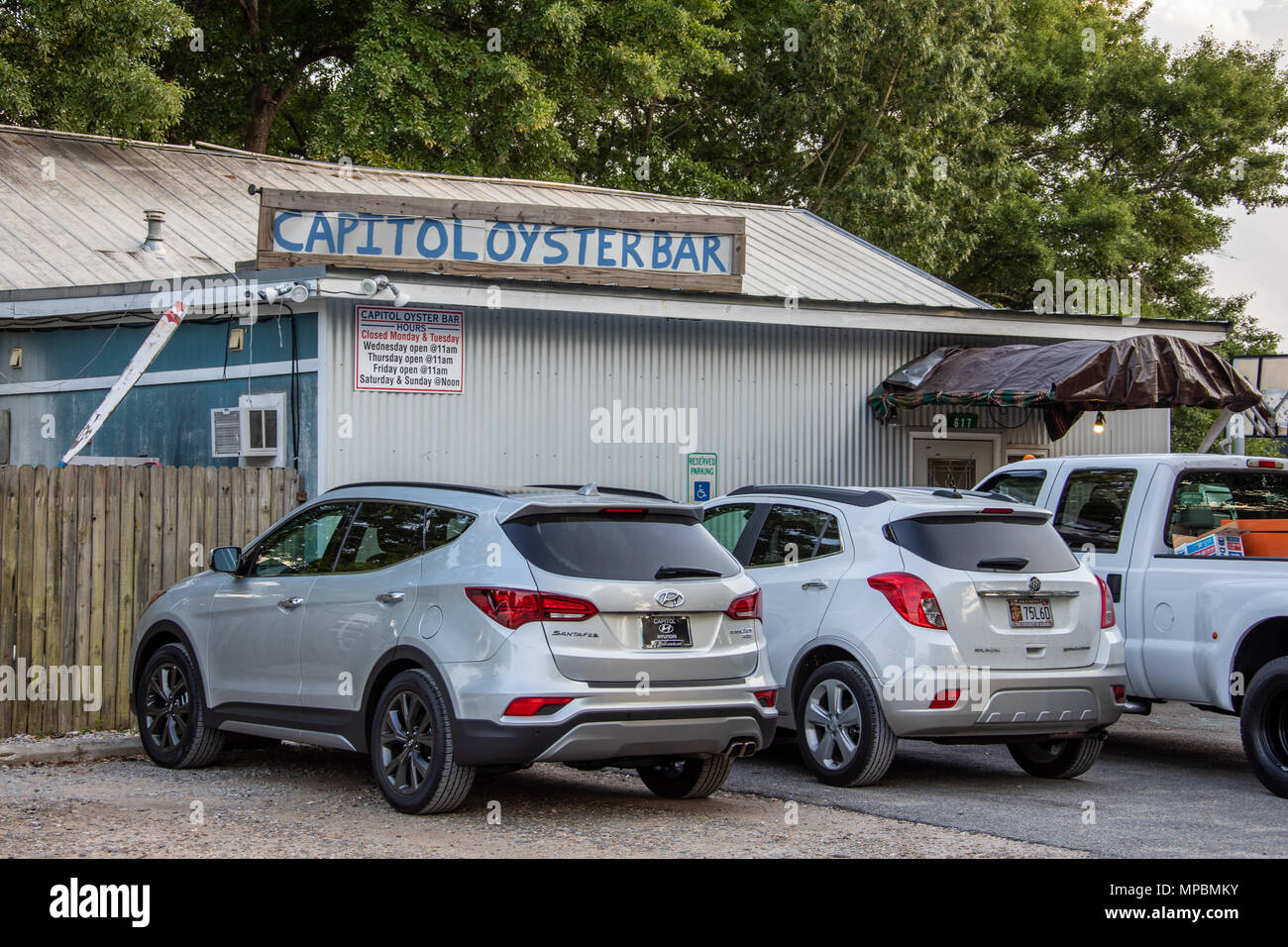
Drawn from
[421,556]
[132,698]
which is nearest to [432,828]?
[421,556]

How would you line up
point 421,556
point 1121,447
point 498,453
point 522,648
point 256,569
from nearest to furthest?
1. point 522,648
2. point 421,556
3. point 256,569
4. point 498,453
5. point 1121,447

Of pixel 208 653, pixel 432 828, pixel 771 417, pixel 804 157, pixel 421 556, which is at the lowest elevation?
pixel 432 828

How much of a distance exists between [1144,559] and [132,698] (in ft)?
22.1

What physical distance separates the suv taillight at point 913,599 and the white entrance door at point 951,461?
7.74 meters

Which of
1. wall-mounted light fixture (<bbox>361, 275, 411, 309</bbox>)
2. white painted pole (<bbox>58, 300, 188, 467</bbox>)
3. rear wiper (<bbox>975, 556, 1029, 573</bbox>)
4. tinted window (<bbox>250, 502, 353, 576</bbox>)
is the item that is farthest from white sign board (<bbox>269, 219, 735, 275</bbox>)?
rear wiper (<bbox>975, 556, 1029, 573</bbox>)

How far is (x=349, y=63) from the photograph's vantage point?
32.0 metres

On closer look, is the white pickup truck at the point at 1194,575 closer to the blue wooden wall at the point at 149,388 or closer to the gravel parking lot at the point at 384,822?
the gravel parking lot at the point at 384,822

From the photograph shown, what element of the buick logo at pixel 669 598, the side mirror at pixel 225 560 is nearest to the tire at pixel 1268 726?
the buick logo at pixel 669 598

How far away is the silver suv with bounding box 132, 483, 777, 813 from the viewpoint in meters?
7.61

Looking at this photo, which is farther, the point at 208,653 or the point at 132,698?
the point at 132,698

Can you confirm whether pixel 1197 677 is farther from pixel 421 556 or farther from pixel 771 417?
pixel 771 417

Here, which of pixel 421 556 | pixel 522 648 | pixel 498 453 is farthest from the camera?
pixel 498 453

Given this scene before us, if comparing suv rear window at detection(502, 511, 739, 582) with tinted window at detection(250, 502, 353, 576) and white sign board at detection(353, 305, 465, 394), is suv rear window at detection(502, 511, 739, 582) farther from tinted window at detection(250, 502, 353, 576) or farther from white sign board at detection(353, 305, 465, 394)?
white sign board at detection(353, 305, 465, 394)

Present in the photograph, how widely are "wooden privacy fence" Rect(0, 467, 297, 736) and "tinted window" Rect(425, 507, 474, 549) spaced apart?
151 inches
